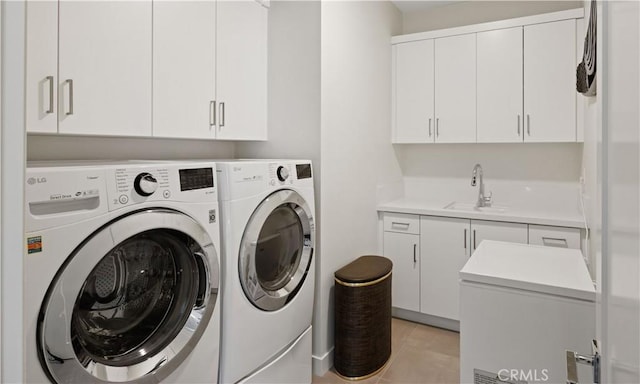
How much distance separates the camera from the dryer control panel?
1.30 meters

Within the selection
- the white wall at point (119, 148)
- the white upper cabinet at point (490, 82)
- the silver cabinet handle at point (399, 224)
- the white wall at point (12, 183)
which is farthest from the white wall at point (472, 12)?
the white wall at point (12, 183)

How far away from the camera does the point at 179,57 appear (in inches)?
80.0

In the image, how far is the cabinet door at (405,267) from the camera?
3.23m

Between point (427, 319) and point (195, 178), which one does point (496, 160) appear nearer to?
point (427, 319)

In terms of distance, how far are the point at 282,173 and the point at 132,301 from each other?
0.93m

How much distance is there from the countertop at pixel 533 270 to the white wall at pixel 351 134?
0.99 metres

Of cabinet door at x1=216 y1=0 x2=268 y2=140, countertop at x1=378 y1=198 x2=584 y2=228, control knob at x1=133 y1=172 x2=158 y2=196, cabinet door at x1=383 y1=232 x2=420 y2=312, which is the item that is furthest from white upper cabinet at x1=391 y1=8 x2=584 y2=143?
control knob at x1=133 y1=172 x2=158 y2=196

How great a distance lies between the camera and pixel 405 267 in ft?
10.8

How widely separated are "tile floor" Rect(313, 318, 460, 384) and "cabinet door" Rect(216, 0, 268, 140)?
163cm

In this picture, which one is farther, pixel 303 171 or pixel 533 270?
pixel 303 171

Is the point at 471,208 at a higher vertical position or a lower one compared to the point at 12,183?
lower

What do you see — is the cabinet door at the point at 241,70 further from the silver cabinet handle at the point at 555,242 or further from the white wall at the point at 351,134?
the silver cabinet handle at the point at 555,242

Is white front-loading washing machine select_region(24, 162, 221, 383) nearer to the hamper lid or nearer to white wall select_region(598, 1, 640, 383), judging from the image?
the hamper lid

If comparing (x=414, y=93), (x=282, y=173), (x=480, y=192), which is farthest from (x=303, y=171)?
(x=480, y=192)
